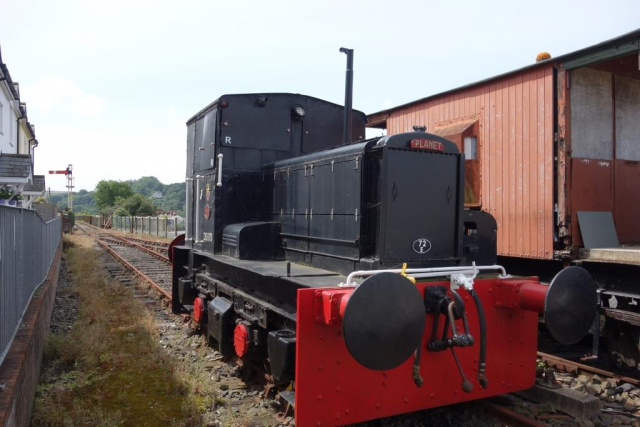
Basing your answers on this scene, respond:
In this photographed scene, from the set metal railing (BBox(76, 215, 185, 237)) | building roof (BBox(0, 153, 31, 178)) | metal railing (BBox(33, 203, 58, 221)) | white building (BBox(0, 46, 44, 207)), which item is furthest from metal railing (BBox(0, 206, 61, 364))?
metal railing (BBox(76, 215, 185, 237))

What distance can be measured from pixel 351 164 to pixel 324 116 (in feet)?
7.40

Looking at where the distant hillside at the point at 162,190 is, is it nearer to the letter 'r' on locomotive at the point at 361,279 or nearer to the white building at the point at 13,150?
the white building at the point at 13,150

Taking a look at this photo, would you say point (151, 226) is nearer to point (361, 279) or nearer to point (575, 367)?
point (575, 367)

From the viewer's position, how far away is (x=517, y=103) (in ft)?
21.7

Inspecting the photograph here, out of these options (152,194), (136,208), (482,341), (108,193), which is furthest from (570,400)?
(152,194)

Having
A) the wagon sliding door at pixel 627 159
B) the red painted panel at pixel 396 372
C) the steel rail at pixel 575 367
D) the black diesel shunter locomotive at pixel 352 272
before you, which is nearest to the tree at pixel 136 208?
the black diesel shunter locomotive at pixel 352 272

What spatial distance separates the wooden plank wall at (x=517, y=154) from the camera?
20.4ft

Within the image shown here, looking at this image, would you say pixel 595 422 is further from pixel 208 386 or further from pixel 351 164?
pixel 208 386

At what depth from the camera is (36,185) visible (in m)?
21.2

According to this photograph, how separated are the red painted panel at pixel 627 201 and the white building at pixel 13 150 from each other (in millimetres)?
12747

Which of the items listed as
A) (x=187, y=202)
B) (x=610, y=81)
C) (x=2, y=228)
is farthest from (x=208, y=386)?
(x=610, y=81)

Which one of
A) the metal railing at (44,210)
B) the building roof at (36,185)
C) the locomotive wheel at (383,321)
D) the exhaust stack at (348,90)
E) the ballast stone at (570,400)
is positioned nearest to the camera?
the locomotive wheel at (383,321)

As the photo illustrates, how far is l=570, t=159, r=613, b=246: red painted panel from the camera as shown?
611 cm

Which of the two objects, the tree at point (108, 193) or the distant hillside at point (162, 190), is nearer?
the tree at point (108, 193)
